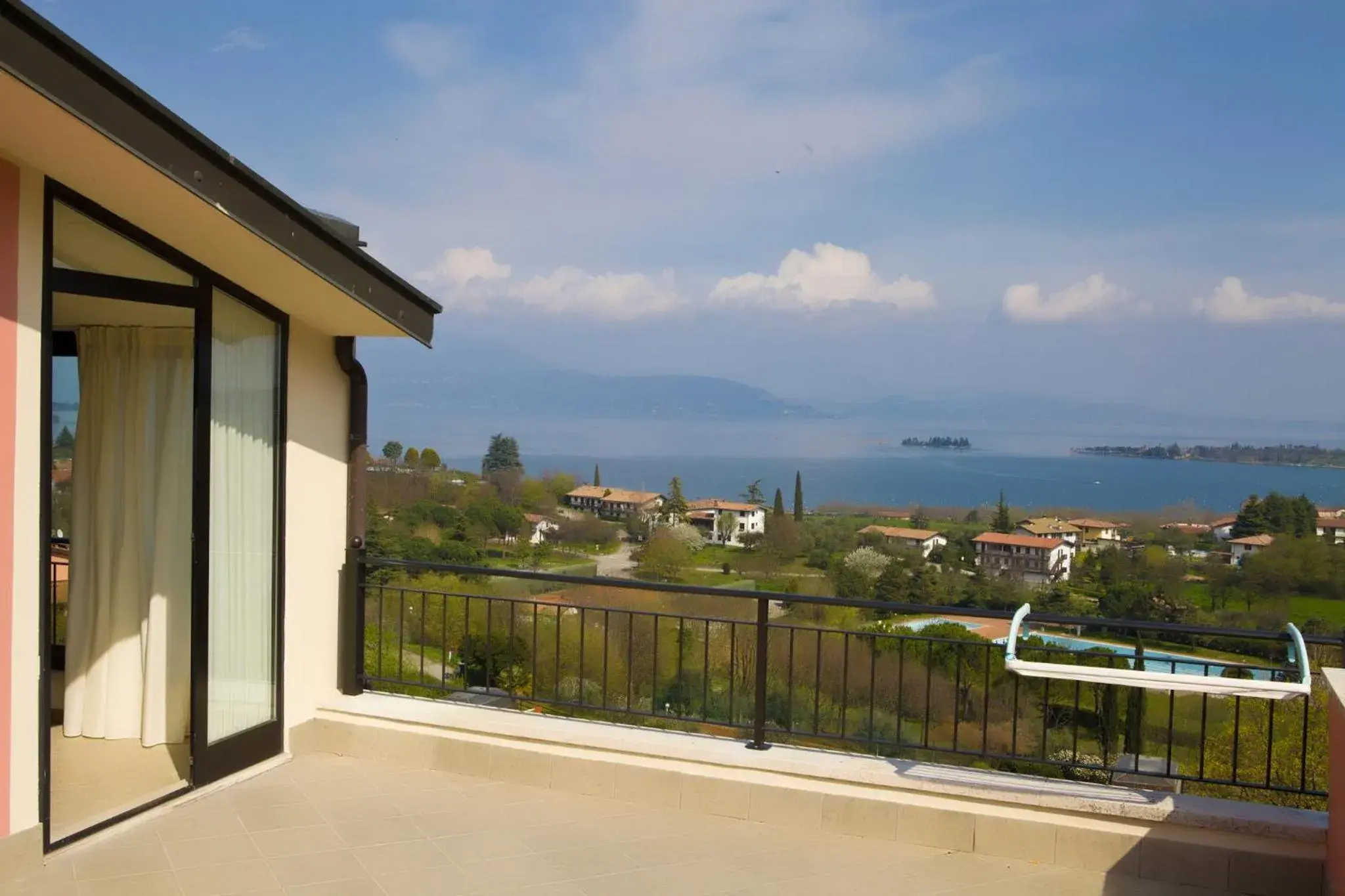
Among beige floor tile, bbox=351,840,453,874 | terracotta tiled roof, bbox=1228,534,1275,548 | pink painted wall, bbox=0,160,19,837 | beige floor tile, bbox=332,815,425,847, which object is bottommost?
terracotta tiled roof, bbox=1228,534,1275,548

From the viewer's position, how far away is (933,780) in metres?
3.87

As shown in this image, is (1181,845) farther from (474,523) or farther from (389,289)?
(474,523)

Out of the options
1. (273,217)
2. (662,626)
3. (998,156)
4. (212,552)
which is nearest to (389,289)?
(273,217)

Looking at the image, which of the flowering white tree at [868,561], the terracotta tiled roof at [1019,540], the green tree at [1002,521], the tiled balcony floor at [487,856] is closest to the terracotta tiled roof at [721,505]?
the flowering white tree at [868,561]

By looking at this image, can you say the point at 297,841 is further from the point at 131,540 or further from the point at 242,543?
the point at 131,540

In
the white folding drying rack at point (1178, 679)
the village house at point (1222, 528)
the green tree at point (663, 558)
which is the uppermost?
the white folding drying rack at point (1178, 679)

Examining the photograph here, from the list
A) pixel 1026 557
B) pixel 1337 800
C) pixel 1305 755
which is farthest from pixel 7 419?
pixel 1026 557

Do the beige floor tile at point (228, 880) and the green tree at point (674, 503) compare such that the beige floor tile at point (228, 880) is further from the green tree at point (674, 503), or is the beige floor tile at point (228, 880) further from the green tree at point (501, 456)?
the green tree at point (674, 503)

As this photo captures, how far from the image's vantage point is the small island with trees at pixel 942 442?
44750 millimetres

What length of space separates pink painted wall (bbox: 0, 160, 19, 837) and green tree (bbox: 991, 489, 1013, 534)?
21.7m

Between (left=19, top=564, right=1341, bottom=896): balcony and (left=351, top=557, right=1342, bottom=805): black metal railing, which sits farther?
(left=351, top=557, right=1342, bottom=805): black metal railing

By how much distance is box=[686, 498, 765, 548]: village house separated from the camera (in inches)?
966

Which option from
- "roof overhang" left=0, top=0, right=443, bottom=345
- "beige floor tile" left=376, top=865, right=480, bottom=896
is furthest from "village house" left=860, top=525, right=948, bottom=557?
"beige floor tile" left=376, top=865, right=480, bottom=896

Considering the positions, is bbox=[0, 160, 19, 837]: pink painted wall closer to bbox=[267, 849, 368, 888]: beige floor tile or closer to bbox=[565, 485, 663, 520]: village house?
bbox=[267, 849, 368, 888]: beige floor tile
